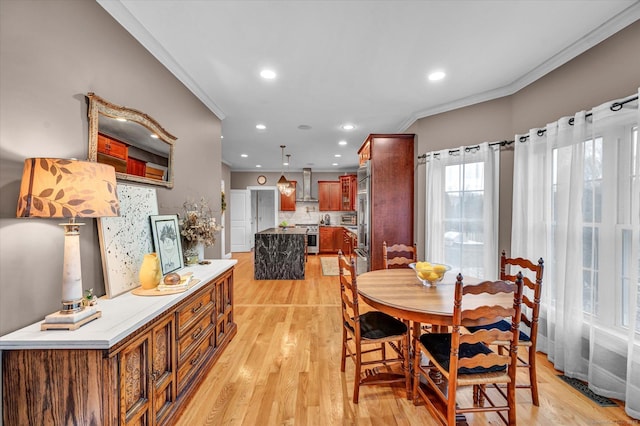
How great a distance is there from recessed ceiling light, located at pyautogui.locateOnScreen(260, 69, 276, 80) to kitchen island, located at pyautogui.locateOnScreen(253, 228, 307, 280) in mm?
3114

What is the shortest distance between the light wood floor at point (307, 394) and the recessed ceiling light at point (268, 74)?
8.97 feet

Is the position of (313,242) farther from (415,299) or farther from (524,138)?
(415,299)

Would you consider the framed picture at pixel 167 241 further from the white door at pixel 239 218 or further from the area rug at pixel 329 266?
the white door at pixel 239 218

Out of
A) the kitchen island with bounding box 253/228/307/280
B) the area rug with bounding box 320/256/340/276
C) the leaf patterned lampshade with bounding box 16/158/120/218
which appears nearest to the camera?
the leaf patterned lampshade with bounding box 16/158/120/218

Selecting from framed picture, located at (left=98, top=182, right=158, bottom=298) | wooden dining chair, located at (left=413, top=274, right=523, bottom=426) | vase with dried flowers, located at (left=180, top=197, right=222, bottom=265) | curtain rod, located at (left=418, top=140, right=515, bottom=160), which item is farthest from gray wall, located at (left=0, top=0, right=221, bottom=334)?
curtain rod, located at (left=418, top=140, right=515, bottom=160)

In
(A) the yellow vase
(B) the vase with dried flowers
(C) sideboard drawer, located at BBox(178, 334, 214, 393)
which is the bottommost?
(C) sideboard drawer, located at BBox(178, 334, 214, 393)

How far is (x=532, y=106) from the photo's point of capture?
108 inches

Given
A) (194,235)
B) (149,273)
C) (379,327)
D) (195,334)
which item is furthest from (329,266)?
(149,273)

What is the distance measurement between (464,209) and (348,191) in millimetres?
4992

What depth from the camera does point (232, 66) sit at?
2.52 meters

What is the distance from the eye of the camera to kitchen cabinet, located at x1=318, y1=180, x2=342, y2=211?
27.7 feet

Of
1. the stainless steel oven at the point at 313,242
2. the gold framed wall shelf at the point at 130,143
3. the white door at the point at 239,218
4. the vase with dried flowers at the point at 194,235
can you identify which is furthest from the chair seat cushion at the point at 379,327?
the white door at the point at 239,218

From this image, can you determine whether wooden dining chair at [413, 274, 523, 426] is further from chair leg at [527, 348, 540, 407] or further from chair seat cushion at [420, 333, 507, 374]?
chair leg at [527, 348, 540, 407]

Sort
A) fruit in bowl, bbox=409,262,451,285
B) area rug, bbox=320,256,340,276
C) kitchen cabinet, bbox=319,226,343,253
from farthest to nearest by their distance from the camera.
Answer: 1. kitchen cabinet, bbox=319,226,343,253
2. area rug, bbox=320,256,340,276
3. fruit in bowl, bbox=409,262,451,285
